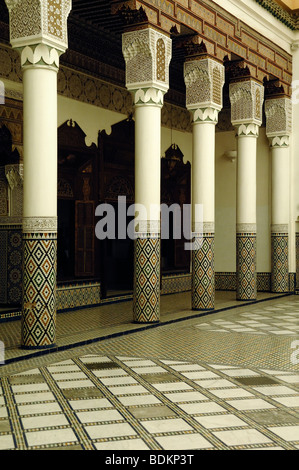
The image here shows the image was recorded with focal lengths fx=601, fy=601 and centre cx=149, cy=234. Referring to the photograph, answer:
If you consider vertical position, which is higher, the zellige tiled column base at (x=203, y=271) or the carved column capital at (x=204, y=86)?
the carved column capital at (x=204, y=86)

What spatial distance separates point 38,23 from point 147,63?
1.53m

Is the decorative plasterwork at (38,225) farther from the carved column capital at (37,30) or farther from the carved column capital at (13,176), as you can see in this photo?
the carved column capital at (13,176)

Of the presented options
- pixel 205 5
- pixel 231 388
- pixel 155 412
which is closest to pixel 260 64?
pixel 205 5

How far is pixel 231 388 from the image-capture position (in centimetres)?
362

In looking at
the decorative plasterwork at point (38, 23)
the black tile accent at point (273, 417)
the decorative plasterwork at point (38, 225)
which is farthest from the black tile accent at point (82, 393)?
the decorative plasterwork at point (38, 23)

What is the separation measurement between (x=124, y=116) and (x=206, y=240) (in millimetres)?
2229

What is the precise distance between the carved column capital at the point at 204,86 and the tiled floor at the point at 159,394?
8.53 ft

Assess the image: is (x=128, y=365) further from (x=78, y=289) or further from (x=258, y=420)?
(x=78, y=289)

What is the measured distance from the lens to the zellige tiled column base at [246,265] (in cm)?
784

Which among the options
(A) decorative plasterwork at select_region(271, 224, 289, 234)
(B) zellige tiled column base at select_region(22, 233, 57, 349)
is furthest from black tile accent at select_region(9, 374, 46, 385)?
(A) decorative plasterwork at select_region(271, 224, 289, 234)

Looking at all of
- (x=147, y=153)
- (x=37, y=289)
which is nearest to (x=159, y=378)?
(x=37, y=289)

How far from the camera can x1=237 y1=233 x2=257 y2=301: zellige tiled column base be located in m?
7.84

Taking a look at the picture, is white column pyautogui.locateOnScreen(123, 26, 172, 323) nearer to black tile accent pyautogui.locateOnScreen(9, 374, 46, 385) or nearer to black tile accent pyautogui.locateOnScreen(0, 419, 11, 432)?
black tile accent pyautogui.locateOnScreen(9, 374, 46, 385)

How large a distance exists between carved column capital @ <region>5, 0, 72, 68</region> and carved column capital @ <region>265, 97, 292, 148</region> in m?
4.68
